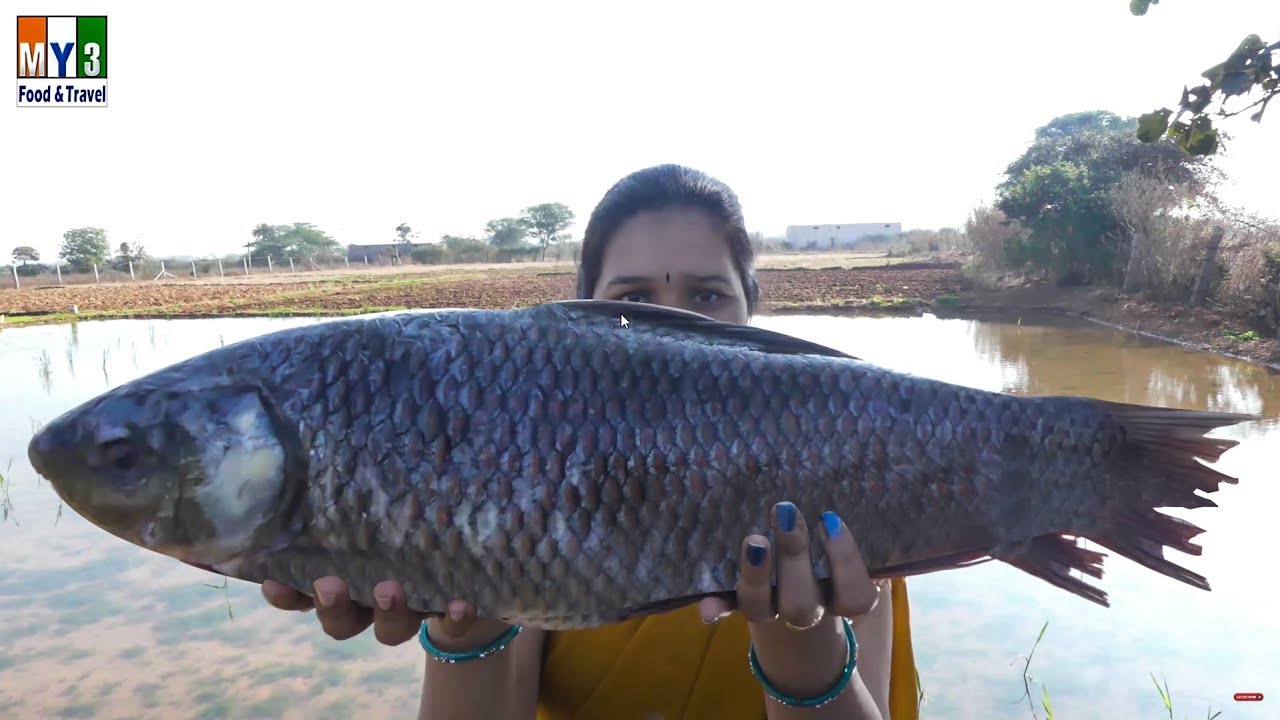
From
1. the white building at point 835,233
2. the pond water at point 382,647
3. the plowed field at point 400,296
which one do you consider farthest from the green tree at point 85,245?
the white building at point 835,233

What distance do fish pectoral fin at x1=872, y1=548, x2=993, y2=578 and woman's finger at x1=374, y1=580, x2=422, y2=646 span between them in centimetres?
104

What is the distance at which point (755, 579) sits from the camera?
151 cm

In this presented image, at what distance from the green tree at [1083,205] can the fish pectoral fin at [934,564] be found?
2368 centimetres

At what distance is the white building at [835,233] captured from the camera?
3349 inches

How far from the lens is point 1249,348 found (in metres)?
13.4

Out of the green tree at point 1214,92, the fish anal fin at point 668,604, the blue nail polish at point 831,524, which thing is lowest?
the fish anal fin at point 668,604

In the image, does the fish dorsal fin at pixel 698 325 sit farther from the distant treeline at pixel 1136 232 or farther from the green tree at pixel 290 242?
the green tree at pixel 290 242

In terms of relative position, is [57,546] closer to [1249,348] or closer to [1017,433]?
[1017,433]

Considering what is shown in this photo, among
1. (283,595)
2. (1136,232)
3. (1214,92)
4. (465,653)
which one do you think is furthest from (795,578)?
(1136,232)

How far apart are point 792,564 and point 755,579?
0.09 meters

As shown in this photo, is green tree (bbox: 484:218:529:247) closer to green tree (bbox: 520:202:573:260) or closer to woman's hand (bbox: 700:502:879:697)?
green tree (bbox: 520:202:573:260)

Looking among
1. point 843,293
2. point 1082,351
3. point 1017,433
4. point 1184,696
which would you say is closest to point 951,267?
point 843,293

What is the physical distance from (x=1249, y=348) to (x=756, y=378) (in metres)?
16.2

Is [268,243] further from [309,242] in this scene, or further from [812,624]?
[812,624]
